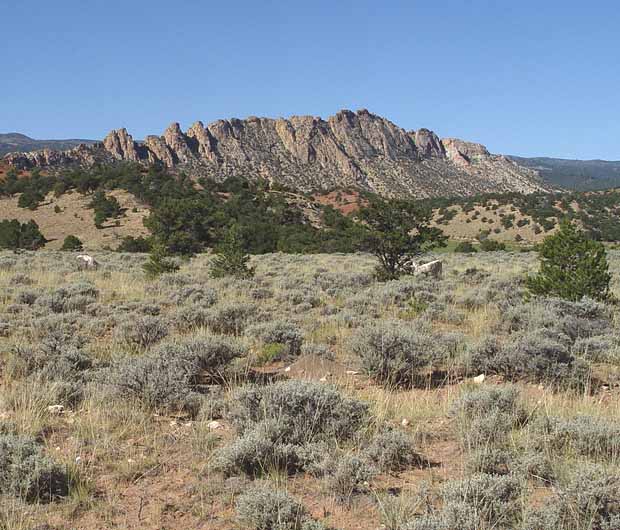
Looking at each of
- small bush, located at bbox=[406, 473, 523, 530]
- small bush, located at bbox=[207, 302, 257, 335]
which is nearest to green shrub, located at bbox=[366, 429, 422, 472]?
small bush, located at bbox=[406, 473, 523, 530]

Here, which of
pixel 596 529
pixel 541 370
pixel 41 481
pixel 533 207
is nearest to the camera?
pixel 596 529

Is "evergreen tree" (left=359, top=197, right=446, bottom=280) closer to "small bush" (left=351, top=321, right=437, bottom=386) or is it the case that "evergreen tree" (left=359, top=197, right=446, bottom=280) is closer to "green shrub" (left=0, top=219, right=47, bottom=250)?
"small bush" (left=351, top=321, right=437, bottom=386)

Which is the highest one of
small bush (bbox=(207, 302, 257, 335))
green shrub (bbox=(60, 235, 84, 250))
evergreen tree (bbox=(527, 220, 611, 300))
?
evergreen tree (bbox=(527, 220, 611, 300))

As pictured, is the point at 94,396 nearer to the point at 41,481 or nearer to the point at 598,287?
the point at 41,481

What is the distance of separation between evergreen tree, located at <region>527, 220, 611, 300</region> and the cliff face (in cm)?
10763

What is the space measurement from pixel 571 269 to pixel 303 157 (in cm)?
14600

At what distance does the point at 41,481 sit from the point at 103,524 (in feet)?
2.07

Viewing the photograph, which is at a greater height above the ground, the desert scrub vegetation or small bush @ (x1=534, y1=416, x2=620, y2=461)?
small bush @ (x1=534, y1=416, x2=620, y2=461)

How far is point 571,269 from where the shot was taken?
36.0ft

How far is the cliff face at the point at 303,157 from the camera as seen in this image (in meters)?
130

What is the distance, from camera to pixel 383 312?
35.2ft

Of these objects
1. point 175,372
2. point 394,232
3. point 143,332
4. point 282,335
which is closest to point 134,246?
point 394,232

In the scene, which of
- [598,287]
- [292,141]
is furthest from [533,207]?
[292,141]

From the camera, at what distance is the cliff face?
12962cm
